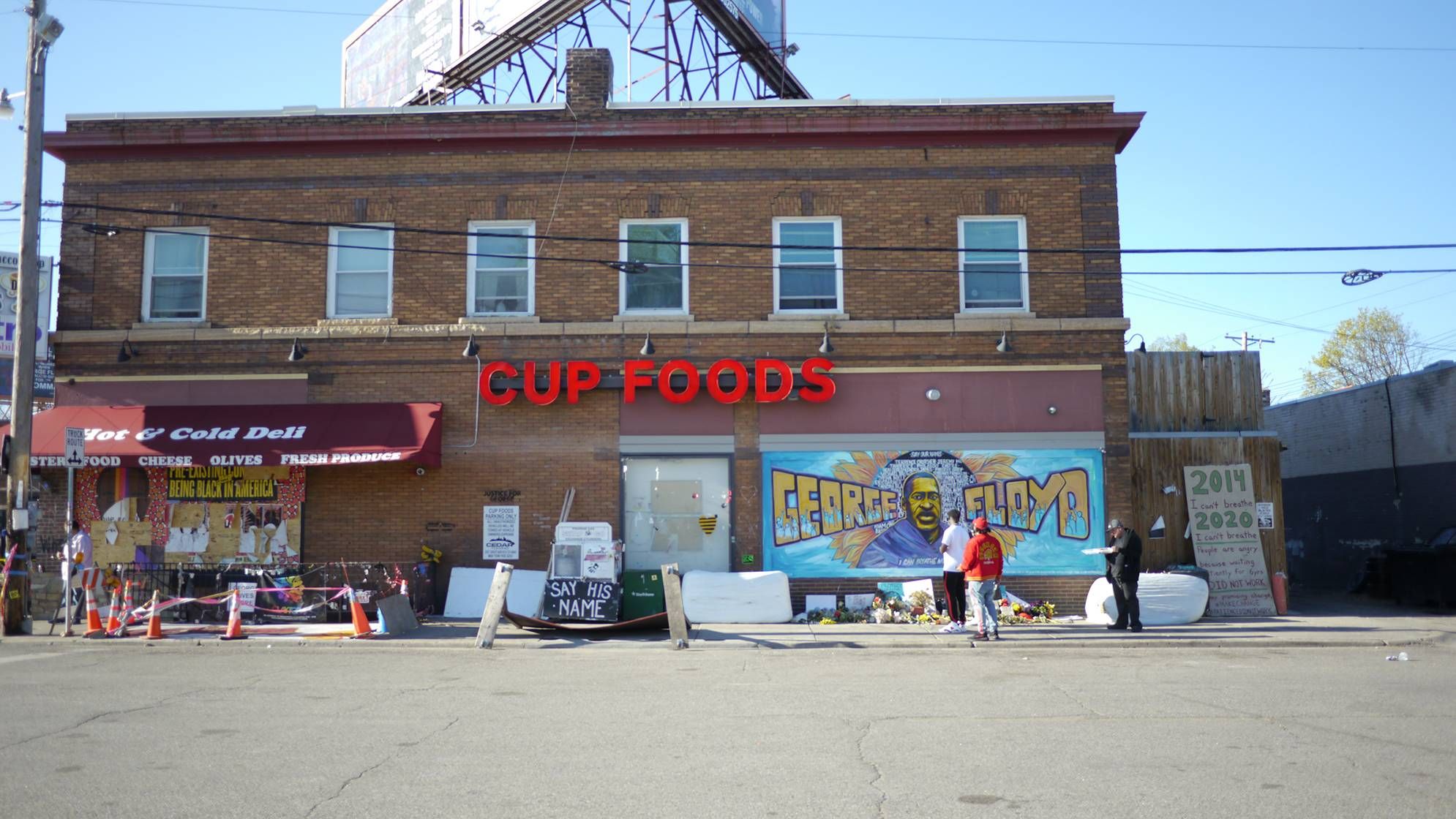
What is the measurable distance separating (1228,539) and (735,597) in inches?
333

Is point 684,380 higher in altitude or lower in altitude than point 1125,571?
higher

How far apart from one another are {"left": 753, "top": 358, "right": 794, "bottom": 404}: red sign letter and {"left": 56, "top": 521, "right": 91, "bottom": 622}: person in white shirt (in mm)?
10473

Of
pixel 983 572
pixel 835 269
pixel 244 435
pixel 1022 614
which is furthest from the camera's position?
pixel 835 269

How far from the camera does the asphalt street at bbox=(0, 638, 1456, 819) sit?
6.56 m

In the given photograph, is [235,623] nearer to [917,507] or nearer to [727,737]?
[727,737]

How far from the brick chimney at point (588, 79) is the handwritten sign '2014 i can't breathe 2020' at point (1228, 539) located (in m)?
11.9

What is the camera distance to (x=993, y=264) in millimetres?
18844

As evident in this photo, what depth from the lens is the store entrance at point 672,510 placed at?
18.4 m

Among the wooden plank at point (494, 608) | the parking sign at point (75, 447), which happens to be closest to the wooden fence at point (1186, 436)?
the wooden plank at point (494, 608)

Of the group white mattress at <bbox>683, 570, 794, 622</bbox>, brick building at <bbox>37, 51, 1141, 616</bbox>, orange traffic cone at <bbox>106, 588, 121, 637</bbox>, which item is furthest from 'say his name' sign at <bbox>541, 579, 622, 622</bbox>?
orange traffic cone at <bbox>106, 588, 121, 637</bbox>

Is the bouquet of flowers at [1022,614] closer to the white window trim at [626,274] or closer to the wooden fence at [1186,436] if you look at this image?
the wooden fence at [1186,436]

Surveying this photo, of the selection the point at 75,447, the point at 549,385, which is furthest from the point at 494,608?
the point at 75,447

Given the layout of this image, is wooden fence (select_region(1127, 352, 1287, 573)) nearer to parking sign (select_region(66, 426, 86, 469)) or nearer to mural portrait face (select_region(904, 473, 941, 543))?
mural portrait face (select_region(904, 473, 941, 543))

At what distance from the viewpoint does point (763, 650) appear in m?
14.7
